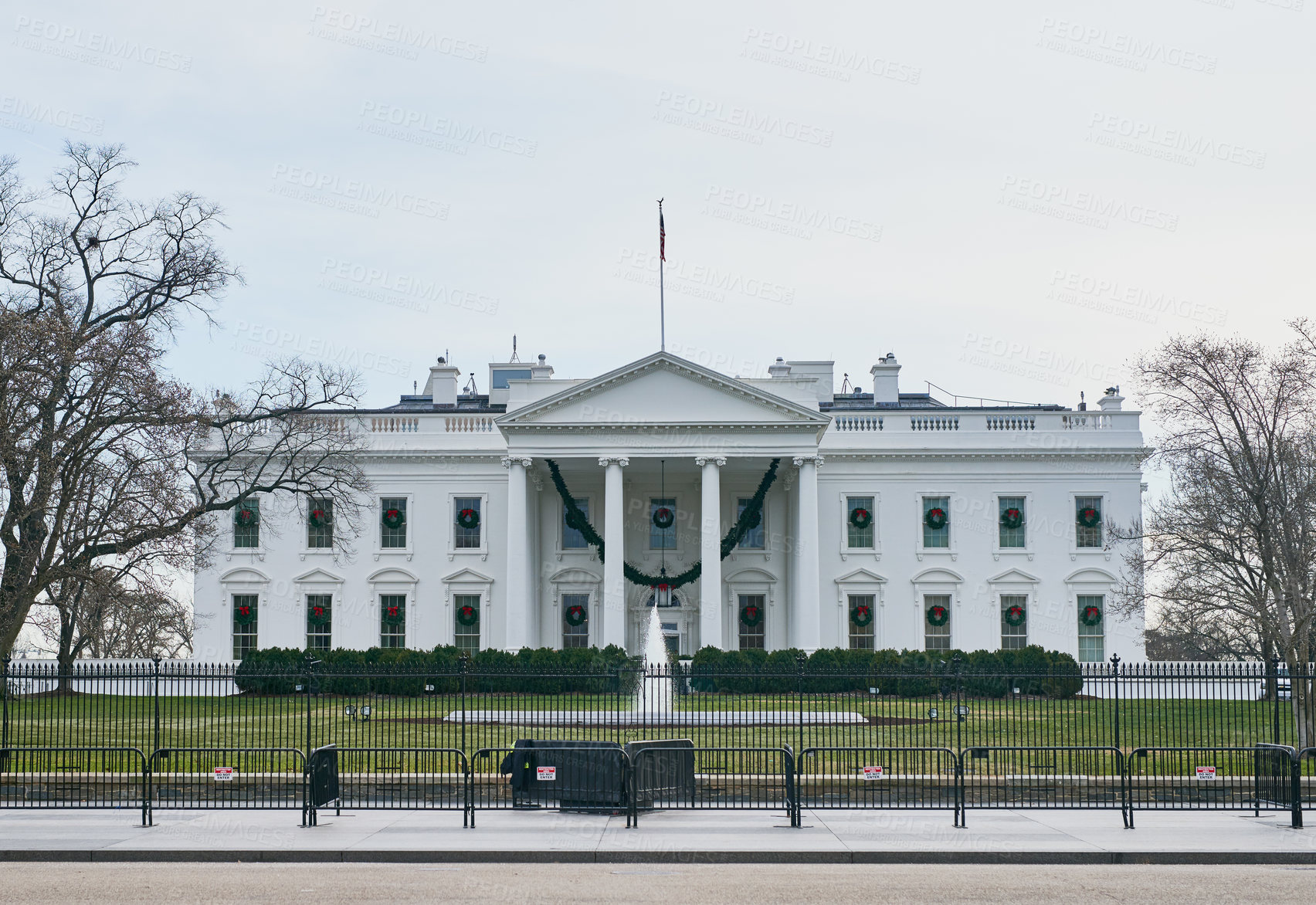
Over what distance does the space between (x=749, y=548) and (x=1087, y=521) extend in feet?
42.0

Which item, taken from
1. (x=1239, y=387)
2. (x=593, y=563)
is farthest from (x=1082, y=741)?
(x=593, y=563)

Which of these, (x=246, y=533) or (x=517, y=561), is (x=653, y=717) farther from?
(x=246, y=533)

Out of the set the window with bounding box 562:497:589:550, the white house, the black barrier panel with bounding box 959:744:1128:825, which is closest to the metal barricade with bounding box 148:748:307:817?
the black barrier panel with bounding box 959:744:1128:825

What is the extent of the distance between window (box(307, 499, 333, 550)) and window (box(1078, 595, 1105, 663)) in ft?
93.3

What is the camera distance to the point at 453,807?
59.1ft

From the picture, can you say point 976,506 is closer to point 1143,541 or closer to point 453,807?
point 1143,541

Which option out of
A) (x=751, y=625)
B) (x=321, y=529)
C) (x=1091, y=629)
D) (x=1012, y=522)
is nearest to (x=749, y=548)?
(x=751, y=625)

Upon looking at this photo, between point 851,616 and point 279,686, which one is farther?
point 851,616

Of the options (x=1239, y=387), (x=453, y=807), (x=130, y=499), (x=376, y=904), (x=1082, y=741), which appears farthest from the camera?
(x=1239, y=387)

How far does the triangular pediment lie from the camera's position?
149 feet

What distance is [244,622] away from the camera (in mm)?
49406

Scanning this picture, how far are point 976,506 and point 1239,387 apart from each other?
18104 millimetres

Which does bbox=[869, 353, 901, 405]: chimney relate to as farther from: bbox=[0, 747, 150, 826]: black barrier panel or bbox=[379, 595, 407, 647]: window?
bbox=[0, 747, 150, 826]: black barrier panel

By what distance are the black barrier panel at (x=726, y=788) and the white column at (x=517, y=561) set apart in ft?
81.6
